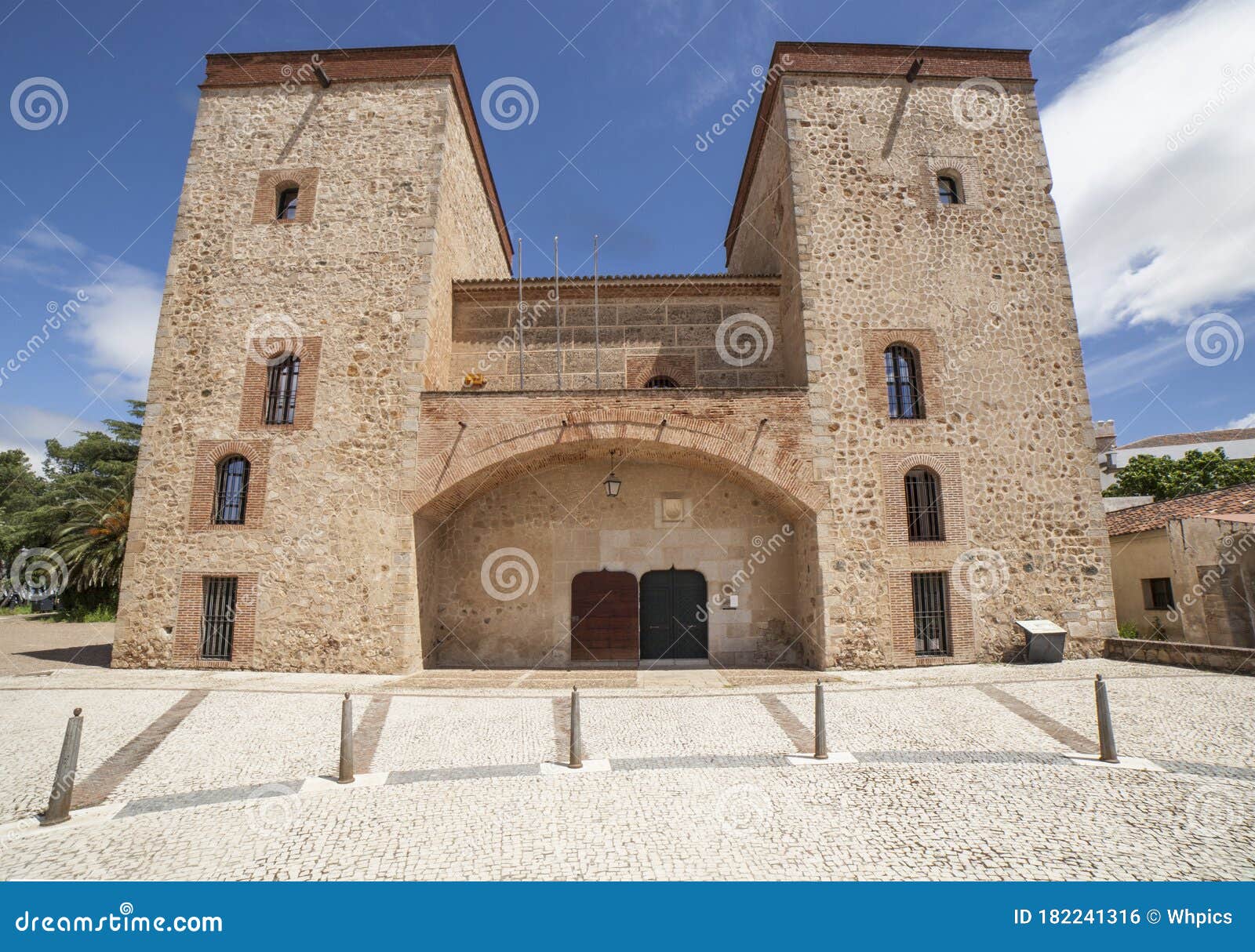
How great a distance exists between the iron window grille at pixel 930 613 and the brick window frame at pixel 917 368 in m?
3.02

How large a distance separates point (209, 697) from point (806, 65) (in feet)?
53.2

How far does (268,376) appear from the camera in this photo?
1217 centimetres

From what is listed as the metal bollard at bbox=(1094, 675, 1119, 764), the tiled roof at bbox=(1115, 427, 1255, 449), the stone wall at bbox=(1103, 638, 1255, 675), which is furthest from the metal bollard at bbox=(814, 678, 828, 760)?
the tiled roof at bbox=(1115, 427, 1255, 449)

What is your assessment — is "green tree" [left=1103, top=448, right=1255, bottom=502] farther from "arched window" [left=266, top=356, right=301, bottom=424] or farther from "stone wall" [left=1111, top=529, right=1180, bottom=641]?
"arched window" [left=266, top=356, right=301, bottom=424]

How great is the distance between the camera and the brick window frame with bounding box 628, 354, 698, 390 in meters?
13.7

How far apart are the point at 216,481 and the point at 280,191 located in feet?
20.7

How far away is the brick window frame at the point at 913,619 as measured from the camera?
36.6 feet

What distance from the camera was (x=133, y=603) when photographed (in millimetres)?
11391

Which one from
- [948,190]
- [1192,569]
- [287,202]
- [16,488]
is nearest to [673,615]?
[1192,569]

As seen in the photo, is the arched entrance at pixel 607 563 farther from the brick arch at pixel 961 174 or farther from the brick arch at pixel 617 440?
the brick arch at pixel 961 174

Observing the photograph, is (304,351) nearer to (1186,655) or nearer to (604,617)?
(604,617)

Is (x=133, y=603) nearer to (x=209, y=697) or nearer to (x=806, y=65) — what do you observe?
(x=209, y=697)

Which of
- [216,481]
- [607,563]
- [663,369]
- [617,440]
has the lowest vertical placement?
[607,563]

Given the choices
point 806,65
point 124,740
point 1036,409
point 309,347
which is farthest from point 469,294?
point 1036,409
